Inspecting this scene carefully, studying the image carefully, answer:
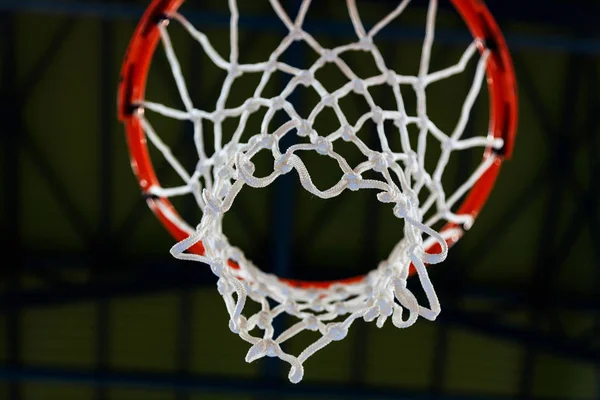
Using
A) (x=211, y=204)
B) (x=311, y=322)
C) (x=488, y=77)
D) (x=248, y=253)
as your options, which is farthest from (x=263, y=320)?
(x=248, y=253)

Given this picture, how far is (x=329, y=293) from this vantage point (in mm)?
3760

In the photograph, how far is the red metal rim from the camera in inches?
143

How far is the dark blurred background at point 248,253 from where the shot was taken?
684 cm

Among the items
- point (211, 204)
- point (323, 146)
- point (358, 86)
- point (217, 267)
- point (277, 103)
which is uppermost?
point (358, 86)

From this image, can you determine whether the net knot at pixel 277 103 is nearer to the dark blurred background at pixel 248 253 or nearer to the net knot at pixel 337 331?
the net knot at pixel 337 331

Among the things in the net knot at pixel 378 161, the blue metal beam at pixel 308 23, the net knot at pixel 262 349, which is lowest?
the net knot at pixel 262 349

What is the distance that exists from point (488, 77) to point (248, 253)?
4.06 meters

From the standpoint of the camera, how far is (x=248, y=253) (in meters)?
7.38

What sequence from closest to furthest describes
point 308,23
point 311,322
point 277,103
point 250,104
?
point 311,322
point 277,103
point 250,104
point 308,23

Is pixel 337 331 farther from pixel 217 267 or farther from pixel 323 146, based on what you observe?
pixel 323 146

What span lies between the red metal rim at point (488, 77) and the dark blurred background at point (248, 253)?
94.6 inches

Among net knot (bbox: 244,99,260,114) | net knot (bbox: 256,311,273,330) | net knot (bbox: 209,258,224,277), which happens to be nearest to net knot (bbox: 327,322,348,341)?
net knot (bbox: 256,311,273,330)

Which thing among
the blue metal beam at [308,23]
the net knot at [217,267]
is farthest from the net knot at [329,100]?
the blue metal beam at [308,23]

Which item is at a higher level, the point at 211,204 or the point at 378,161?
the point at 378,161
